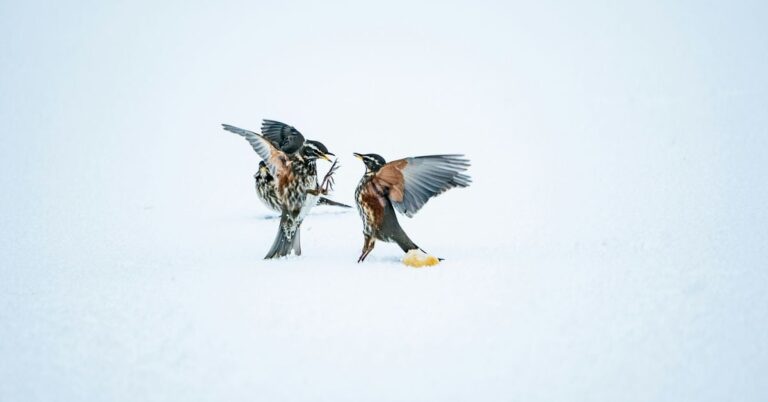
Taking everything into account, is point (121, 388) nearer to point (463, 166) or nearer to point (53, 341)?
point (53, 341)

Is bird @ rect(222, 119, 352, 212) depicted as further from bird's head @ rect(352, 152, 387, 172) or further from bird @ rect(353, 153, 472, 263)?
bird @ rect(353, 153, 472, 263)

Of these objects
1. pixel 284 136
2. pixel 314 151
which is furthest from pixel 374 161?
pixel 284 136

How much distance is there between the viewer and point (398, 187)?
521 cm

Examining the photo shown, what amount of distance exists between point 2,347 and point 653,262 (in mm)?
4260

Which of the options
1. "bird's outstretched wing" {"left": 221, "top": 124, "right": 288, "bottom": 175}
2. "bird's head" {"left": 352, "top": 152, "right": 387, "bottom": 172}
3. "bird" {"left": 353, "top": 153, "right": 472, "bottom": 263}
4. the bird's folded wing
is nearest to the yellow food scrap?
"bird" {"left": 353, "top": 153, "right": 472, "bottom": 263}

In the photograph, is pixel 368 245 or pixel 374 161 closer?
pixel 374 161

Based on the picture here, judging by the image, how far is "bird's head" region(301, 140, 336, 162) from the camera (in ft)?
17.8

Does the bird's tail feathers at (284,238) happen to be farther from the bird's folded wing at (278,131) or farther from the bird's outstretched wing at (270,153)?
the bird's folded wing at (278,131)

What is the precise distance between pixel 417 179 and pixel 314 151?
3.11ft

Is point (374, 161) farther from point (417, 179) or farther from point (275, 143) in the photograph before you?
point (275, 143)

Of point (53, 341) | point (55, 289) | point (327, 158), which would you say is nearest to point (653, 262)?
point (327, 158)

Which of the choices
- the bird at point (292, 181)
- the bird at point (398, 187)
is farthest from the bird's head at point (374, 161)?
the bird at point (292, 181)

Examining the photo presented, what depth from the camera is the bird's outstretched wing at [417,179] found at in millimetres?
4996

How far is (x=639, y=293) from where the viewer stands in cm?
400
